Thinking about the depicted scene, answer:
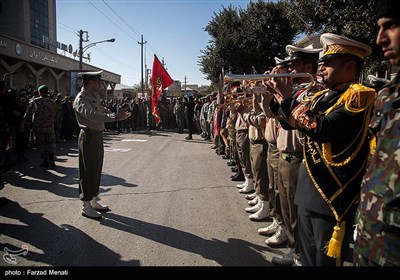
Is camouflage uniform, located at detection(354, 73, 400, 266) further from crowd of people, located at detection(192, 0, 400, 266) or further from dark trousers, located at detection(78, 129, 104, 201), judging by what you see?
dark trousers, located at detection(78, 129, 104, 201)

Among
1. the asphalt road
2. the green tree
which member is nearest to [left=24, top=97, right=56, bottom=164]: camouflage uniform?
the asphalt road

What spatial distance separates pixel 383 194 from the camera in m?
1.54

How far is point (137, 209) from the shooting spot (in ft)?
16.7

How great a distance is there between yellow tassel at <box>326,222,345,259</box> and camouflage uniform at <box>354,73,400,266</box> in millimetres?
444

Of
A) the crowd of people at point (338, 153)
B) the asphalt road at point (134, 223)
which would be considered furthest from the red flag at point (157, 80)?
the crowd of people at point (338, 153)

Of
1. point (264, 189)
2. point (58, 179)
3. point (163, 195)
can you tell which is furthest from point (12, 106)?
point (264, 189)

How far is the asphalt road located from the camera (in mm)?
3504

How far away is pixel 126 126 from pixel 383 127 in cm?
1848

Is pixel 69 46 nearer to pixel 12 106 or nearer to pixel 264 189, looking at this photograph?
pixel 12 106

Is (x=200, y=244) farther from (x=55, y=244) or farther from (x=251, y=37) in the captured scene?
(x=251, y=37)

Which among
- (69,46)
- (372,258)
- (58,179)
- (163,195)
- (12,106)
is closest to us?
(372,258)

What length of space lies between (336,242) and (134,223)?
3029 millimetres

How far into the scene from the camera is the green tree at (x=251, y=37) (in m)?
20.7

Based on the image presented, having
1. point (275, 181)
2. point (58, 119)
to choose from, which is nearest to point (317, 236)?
point (275, 181)
